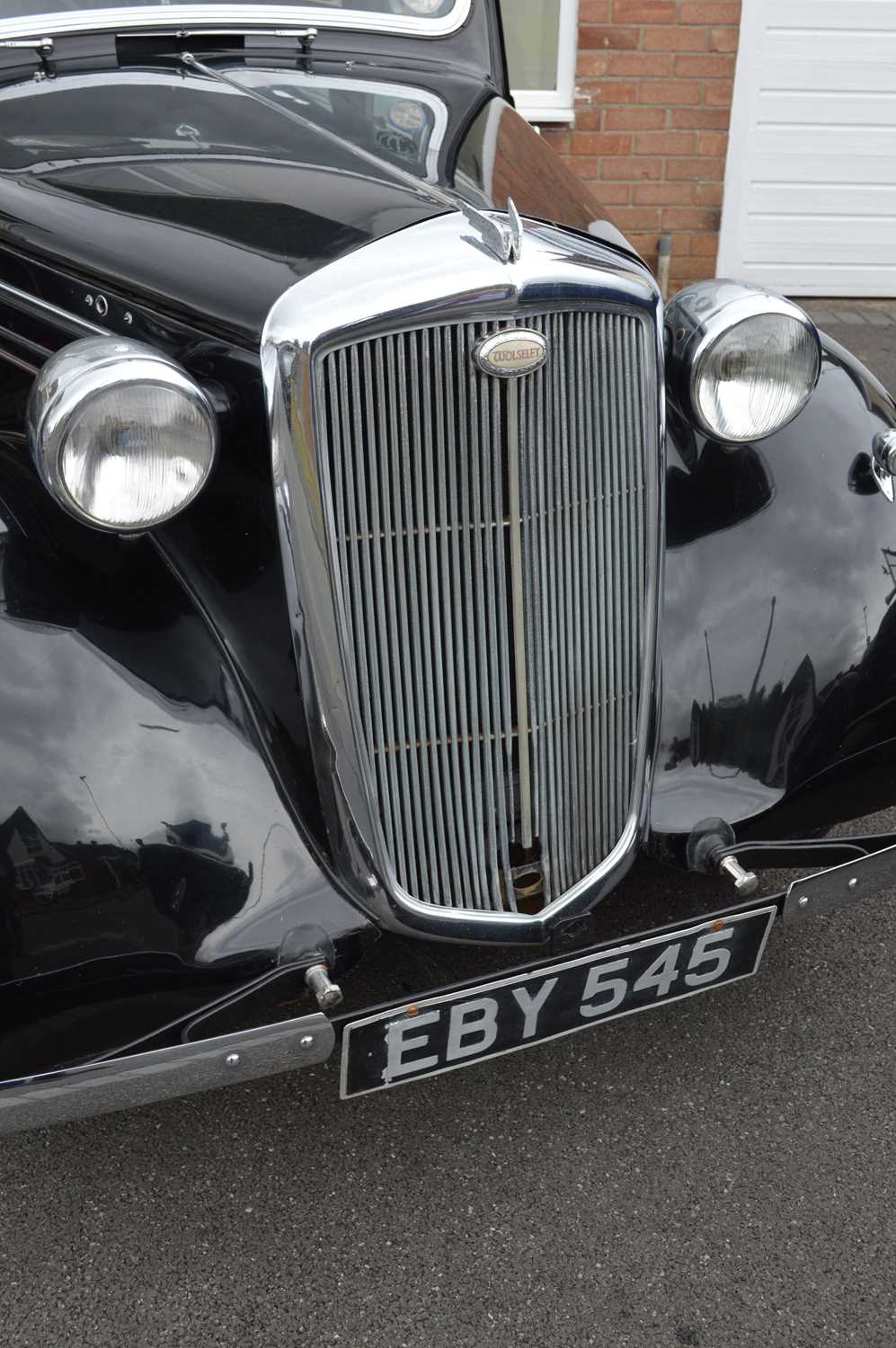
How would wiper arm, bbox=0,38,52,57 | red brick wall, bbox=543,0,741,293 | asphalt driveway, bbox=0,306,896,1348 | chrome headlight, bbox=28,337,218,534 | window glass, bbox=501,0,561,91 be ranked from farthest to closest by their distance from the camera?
1. window glass, bbox=501,0,561,91
2. red brick wall, bbox=543,0,741,293
3. wiper arm, bbox=0,38,52,57
4. asphalt driveway, bbox=0,306,896,1348
5. chrome headlight, bbox=28,337,218,534

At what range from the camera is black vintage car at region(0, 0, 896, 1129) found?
1574mm

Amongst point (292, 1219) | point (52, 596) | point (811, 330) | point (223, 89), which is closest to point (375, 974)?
point (292, 1219)

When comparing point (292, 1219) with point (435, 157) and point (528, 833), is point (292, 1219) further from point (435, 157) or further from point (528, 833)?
point (435, 157)

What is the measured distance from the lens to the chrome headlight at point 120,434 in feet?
4.98

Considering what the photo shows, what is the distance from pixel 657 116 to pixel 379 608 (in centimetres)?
483

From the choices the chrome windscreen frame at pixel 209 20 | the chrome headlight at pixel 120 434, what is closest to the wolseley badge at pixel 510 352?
the chrome headlight at pixel 120 434

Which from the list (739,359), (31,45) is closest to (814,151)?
(31,45)

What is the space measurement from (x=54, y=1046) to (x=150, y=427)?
0.78 metres

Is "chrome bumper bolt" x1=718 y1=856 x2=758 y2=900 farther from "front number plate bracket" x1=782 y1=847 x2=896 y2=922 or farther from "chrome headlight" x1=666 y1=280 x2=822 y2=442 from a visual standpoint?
"chrome headlight" x1=666 y1=280 x2=822 y2=442

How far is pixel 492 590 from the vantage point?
1729mm

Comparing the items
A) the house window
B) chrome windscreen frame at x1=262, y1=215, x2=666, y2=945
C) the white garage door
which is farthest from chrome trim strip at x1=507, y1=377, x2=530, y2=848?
the white garage door

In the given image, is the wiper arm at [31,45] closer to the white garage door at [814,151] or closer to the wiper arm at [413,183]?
the wiper arm at [413,183]

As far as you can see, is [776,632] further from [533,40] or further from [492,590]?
[533,40]

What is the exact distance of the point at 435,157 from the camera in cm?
213
